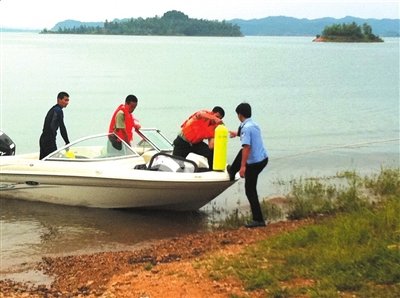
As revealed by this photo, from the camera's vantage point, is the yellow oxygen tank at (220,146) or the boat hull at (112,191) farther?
the boat hull at (112,191)

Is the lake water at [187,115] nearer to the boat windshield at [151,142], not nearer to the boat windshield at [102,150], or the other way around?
the boat windshield at [102,150]

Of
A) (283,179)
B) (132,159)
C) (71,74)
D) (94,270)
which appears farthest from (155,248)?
(71,74)

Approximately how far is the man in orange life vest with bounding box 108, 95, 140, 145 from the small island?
155023 millimetres

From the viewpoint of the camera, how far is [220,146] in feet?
31.9

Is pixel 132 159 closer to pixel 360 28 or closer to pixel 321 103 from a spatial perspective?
pixel 321 103

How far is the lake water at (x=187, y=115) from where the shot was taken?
10.1 metres

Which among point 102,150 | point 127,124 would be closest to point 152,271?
point 127,124

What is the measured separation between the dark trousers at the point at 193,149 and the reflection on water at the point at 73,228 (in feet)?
3.47

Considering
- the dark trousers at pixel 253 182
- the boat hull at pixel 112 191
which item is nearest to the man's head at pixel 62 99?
the boat hull at pixel 112 191

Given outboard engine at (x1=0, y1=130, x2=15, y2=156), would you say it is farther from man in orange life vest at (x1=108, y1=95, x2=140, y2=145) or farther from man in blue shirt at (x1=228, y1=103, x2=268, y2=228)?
man in blue shirt at (x1=228, y1=103, x2=268, y2=228)

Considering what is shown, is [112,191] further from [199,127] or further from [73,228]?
[199,127]

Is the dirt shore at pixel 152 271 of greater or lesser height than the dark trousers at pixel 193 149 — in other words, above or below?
below

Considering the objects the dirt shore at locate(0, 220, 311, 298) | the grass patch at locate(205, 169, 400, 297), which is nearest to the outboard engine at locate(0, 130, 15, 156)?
the dirt shore at locate(0, 220, 311, 298)

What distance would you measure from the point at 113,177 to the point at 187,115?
19200 mm
